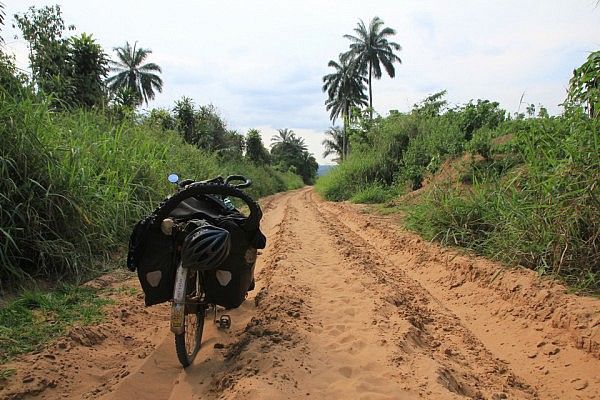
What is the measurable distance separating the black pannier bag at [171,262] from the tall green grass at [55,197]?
1.87 meters

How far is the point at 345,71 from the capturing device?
47719 millimetres

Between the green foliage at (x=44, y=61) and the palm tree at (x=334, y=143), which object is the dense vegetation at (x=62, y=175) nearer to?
the green foliage at (x=44, y=61)

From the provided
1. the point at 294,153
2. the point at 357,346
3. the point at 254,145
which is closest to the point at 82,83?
the point at 357,346

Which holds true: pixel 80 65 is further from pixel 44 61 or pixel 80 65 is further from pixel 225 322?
pixel 225 322

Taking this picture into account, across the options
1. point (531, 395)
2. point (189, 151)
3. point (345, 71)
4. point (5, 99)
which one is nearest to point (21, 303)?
point (5, 99)

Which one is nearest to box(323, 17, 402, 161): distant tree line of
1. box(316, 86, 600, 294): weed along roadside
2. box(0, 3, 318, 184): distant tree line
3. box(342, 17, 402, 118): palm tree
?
box(342, 17, 402, 118): palm tree

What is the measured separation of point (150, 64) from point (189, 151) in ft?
133

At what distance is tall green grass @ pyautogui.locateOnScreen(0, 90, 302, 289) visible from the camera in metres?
4.33

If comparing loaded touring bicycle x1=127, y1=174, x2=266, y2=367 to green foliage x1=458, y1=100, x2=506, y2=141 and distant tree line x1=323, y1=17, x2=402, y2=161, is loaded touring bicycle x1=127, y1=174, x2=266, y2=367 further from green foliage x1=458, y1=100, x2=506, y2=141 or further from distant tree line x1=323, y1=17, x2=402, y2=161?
distant tree line x1=323, y1=17, x2=402, y2=161

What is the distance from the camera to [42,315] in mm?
3697

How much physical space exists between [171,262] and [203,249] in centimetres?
44

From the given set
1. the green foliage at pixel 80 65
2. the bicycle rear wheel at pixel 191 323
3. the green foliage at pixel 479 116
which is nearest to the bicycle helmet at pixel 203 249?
the bicycle rear wheel at pixel 191 323

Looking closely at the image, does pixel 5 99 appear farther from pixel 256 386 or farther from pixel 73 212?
pixel 256 386

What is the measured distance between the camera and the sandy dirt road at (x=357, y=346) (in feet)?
8.77
